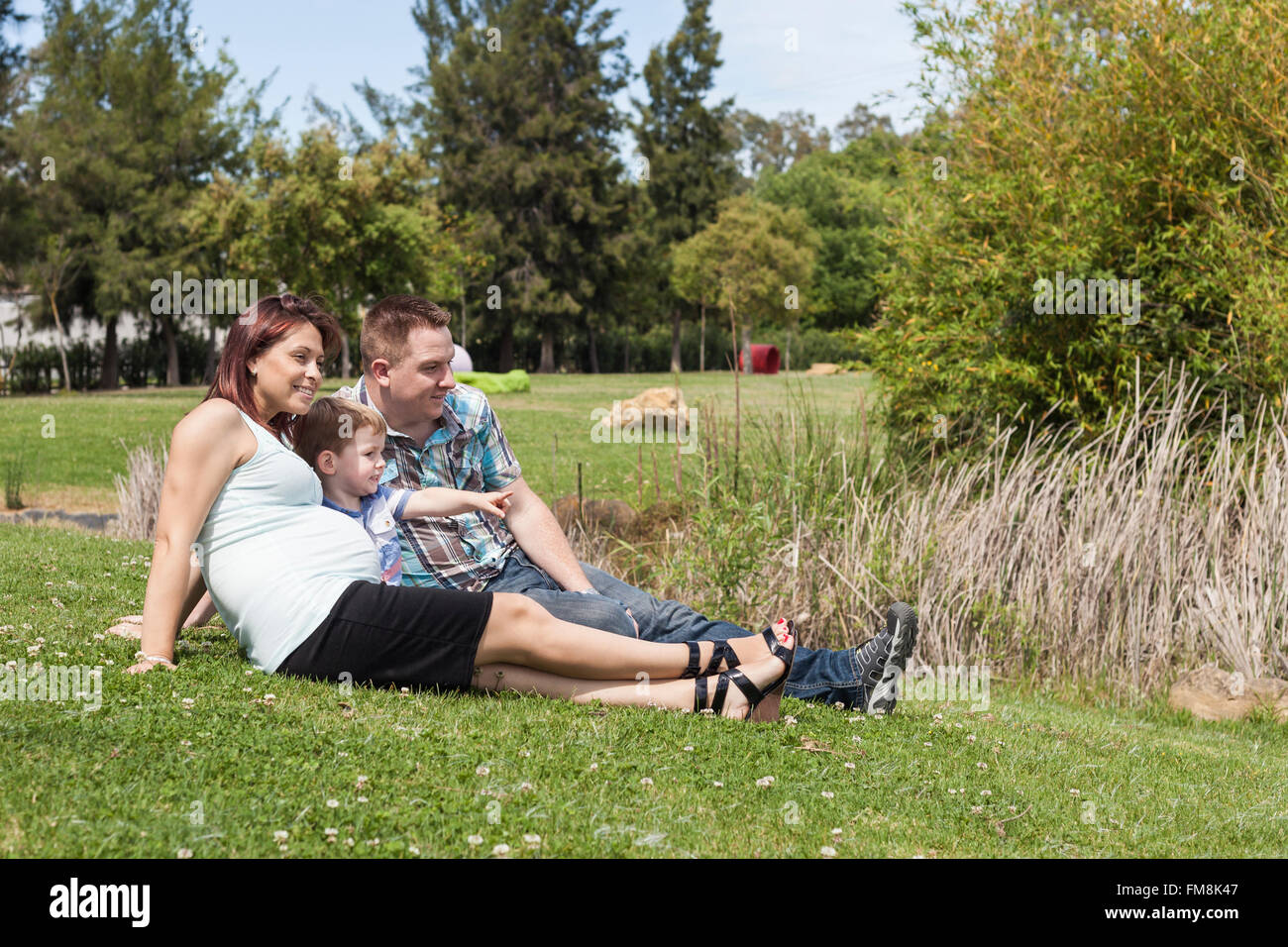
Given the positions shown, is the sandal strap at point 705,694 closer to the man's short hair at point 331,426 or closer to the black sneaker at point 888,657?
the black sneaker at point 888,657

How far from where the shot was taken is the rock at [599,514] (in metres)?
8.80

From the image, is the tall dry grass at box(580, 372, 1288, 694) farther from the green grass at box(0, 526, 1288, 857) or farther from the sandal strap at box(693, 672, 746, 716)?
the sandal strap at box(693, 672, 746, 716)

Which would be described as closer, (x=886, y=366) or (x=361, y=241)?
(x=886, y=366)

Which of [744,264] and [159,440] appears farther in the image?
[744,264]

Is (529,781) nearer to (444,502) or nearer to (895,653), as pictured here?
(444,502)

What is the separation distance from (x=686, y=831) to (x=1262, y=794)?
8.59 ft

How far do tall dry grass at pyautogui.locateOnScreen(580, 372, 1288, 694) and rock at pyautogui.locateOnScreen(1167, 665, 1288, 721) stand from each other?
0.55ft

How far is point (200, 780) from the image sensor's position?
2.96 meters

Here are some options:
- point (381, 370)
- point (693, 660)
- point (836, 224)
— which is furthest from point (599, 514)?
point (836, 224)

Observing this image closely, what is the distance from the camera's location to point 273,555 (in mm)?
3754

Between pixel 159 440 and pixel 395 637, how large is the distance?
1085 centimetres

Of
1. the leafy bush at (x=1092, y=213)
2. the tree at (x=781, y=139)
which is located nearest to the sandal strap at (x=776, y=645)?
the leafy bush at (x=1092, y=213)
